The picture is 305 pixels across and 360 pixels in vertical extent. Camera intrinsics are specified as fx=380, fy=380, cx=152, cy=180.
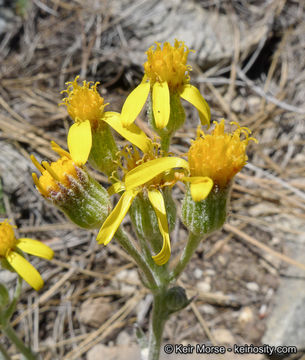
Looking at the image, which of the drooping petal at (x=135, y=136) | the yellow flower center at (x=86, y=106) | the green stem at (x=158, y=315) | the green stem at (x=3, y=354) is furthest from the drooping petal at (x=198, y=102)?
the green stem at (x=3, y=354)

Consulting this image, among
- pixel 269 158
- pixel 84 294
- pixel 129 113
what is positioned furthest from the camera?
pixel 269 158

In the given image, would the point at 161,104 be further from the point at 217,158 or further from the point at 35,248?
the point at 35,248

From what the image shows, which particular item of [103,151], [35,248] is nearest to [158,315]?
[35,248]

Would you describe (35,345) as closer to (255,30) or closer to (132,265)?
(132,265)

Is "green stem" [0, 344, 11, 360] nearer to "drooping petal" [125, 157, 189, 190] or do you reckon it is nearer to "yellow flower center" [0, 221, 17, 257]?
"yellow flower center" [0, 221, 17, 257]

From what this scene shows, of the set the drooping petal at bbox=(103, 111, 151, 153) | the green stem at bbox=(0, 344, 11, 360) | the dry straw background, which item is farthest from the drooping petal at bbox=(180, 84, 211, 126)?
the green stem at bbox=(0, 344, 11, 360)

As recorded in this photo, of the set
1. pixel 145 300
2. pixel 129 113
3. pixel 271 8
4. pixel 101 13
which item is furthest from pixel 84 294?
pixel 271 8
